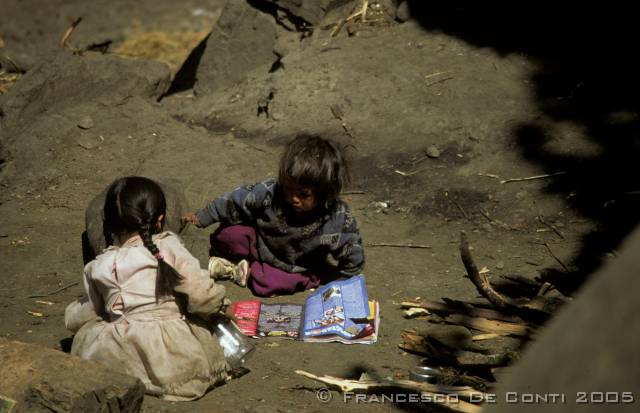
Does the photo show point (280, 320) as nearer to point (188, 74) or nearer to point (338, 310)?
point (338, 310)

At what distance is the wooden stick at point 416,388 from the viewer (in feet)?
10.8

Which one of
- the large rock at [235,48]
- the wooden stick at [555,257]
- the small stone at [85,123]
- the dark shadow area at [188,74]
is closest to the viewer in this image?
the wooden stick at [555,257]

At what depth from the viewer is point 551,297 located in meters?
4.05

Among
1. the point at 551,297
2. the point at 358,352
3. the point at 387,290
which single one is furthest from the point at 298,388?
the point at 551,297

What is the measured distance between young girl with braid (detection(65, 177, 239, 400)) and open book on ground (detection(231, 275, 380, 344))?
654mm

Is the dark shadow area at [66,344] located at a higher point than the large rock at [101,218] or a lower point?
lower

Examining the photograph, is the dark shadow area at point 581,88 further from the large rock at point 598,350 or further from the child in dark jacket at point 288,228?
the large rock at point 598,350

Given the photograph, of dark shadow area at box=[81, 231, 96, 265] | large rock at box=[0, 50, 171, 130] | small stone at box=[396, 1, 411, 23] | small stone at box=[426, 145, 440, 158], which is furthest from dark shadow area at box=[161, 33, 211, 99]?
dark shadow area at box=[81, 231, 96, 265]

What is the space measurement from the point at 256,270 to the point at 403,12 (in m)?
3.63

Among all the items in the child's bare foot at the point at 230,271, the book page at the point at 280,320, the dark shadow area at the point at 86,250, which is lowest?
the book page at the point at 280,320

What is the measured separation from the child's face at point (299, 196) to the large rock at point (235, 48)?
3.24 m

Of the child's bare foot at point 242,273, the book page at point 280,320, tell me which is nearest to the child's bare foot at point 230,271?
the child's bare foot at point 242,273

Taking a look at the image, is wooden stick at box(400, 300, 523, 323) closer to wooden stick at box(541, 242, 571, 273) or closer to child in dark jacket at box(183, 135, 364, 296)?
child in dark jacket at box(183, 135, 364, 296)

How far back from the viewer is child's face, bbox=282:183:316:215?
13.5 feet
